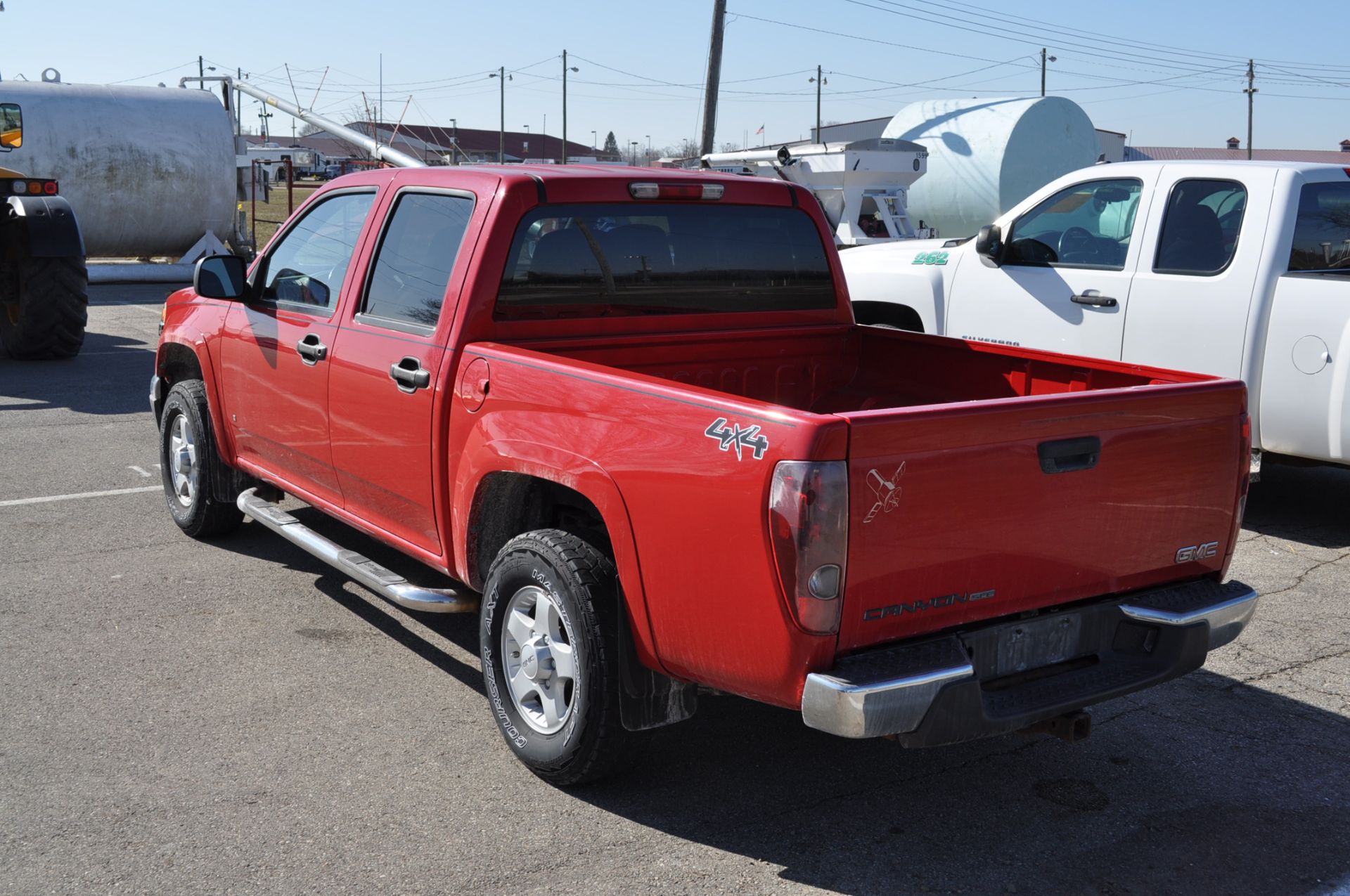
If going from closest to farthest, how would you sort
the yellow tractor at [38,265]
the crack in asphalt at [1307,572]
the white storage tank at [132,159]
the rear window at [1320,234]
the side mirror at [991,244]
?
the crack in asphalt at [1307,572] → the rear window at [1320,234] → the side mirror at [991,244] → the yellow tractor at [38,265] → the white storage tank at [132,159]

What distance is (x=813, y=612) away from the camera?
3.17 meters

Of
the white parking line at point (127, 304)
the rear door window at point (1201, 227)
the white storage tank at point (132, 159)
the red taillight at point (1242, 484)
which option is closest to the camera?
the red taillight at point (1242, 484)

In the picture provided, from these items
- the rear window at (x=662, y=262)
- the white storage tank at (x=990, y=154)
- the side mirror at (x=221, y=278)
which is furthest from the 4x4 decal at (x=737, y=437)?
the white storage tank at (x=990, y=154)

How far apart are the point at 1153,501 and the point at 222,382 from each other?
Result: 14.0 feet

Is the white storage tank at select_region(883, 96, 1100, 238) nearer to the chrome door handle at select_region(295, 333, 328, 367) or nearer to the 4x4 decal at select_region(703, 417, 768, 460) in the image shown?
the chrome door handle at select_region(295, 333, 328, 367)

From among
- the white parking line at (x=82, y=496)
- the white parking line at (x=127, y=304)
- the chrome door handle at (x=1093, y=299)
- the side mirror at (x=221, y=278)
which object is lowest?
the white parking line at (x=82, y=496)

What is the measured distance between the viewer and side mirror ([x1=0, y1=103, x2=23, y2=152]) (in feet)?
41.2

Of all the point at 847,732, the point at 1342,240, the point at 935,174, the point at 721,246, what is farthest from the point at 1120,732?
the point at 935,174

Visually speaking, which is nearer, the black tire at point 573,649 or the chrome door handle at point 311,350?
the black tire at point 573,649

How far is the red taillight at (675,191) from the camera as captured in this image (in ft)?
15.7

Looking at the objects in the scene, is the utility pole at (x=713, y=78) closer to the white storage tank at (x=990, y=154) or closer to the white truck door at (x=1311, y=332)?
the white storage tank at (x=990, y=154)

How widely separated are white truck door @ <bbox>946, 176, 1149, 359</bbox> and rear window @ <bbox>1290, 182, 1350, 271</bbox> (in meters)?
0.87

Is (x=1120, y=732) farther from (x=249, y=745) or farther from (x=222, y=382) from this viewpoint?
(x=222, y=382)

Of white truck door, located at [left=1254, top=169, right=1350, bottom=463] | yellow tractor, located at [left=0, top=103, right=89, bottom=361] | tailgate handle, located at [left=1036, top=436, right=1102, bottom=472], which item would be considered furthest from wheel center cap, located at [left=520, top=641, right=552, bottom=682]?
yellow tractor, located at [left=0, top=103, right=89, bottom=361]
